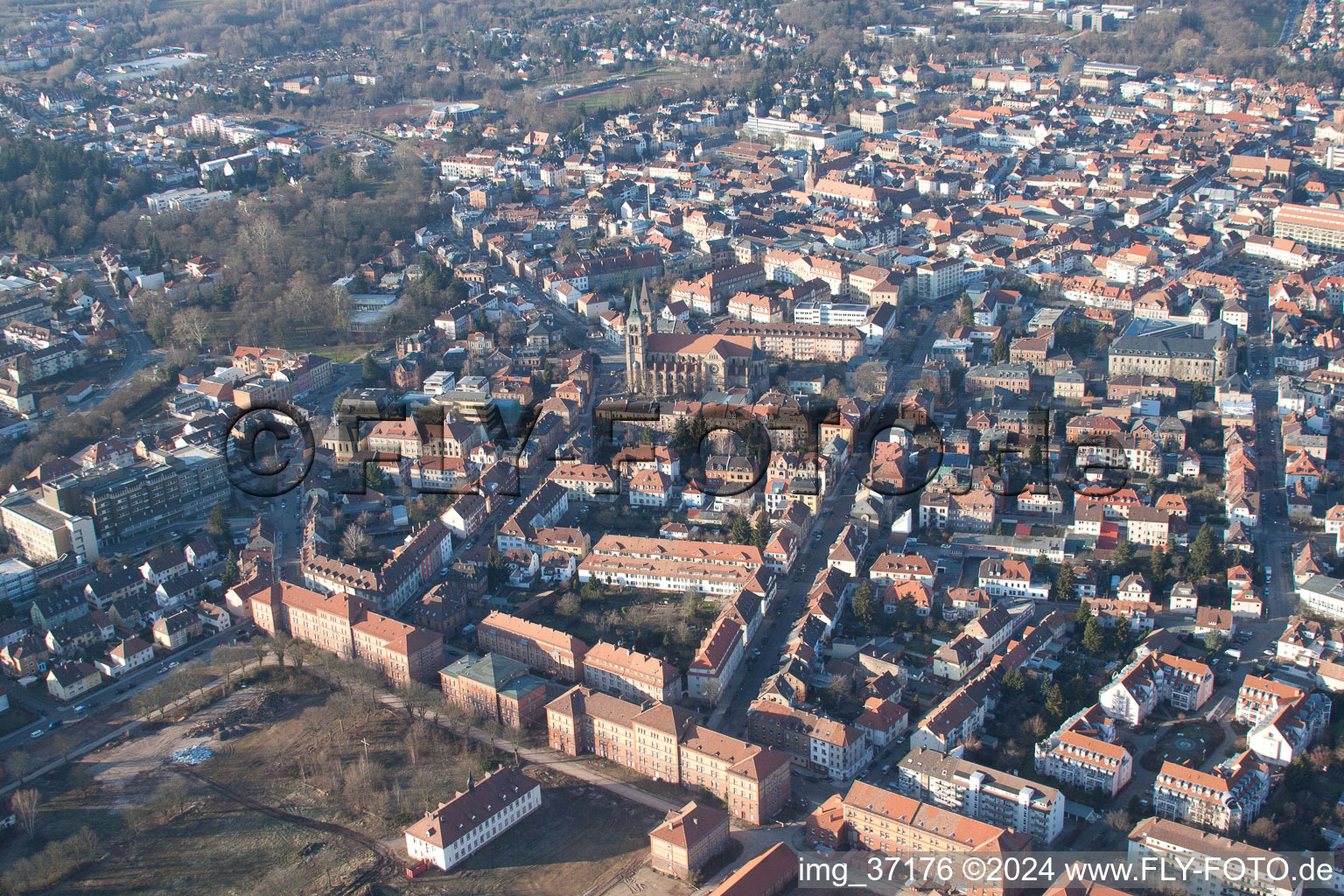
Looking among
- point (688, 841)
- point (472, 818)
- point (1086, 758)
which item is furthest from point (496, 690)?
point (1086, 758)

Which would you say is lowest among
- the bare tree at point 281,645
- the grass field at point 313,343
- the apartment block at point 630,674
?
the bare tree at point 281,645

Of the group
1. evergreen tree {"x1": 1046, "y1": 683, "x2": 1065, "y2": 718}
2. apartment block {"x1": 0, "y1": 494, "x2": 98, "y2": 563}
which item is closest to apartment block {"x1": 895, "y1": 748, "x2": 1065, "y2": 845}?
evergreen tree {"x1": 1046, "y1": 683, "x2": 1065, "y2": 718}

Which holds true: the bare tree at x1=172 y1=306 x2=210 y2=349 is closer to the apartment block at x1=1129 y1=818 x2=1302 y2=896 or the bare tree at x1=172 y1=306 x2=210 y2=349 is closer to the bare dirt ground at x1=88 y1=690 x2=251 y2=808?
the bare dirt ground at x1=88 y1=690 x2=251 y2=808

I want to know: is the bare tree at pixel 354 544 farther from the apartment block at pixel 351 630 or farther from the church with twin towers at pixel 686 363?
the church with twin towers at pixel 686 363

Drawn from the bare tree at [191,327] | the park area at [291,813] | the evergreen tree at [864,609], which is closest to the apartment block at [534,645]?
the park area at [291,813]

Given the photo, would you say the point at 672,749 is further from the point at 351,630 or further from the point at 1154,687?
the point at 1154,687

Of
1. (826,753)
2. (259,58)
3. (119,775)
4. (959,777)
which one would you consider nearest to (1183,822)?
(959,777)
